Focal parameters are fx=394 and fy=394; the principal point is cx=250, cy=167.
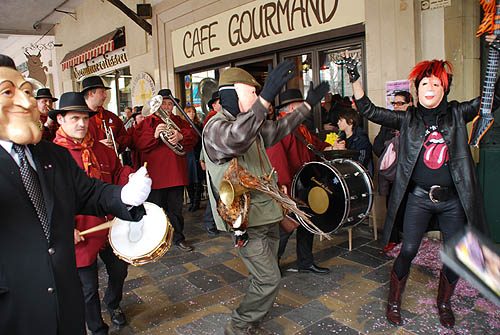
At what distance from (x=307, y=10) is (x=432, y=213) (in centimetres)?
402

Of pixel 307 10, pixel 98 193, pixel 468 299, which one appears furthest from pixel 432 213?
pixel 307 10

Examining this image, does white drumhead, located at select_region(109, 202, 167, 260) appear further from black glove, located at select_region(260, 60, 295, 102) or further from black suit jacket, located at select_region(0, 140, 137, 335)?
black glove, located at select_region(260, 60, 295, 102)

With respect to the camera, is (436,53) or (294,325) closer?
(294,325)

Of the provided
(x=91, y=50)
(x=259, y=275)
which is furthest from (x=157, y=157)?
(x=91, y=50)

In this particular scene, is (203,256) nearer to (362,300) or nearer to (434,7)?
(362,300)

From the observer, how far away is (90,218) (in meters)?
2.96

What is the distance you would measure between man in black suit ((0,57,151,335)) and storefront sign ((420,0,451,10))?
476 cm

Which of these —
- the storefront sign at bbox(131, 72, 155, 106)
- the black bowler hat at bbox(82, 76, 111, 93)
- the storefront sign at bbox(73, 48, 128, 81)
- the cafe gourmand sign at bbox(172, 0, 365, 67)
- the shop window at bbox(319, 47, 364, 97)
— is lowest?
the black bowler hat at bbox(82, 76, 111, 93)

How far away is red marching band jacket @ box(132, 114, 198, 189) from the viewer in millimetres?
5285

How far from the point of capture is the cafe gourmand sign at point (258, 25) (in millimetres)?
5639

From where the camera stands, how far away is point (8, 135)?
1.58m

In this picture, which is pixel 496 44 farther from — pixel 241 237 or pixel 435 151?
pixel 241 237

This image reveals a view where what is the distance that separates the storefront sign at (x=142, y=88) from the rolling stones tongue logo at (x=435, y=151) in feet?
26.2

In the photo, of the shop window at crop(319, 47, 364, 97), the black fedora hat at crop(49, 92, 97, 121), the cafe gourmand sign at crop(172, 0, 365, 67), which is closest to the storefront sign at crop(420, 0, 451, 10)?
the cafe gourmand sign at crop(172, 0, 365, 67)
